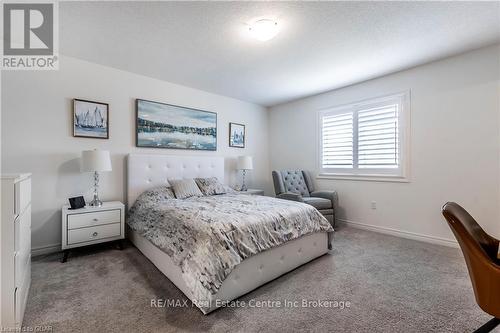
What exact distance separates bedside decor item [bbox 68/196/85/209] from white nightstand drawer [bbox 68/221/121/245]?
11.1 inches

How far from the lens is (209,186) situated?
363 centimetres

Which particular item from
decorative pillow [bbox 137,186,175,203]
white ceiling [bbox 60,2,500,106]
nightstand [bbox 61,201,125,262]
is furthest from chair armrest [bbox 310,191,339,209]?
nightstand [bbox 61,201,125,262]

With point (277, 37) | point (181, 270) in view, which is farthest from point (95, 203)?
point (277, 37)

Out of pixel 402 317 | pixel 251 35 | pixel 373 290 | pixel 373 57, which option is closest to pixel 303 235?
pixel 373 290

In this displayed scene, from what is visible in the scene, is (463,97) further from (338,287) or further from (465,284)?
(338,287)

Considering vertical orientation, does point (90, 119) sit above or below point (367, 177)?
above

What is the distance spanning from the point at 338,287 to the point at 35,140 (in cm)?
371

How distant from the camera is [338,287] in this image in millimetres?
2020

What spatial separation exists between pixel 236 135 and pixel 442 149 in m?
3.38

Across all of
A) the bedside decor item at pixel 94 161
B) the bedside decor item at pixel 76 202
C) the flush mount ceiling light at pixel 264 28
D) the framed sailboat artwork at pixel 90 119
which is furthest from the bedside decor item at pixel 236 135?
the bedside decor item at pixel 76 202

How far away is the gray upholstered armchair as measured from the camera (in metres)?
3.63

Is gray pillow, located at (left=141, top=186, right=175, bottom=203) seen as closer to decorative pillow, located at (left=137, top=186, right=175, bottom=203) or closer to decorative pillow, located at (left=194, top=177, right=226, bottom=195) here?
decorative pillow, located at (left=137, top=186, right=175, bottom=203)

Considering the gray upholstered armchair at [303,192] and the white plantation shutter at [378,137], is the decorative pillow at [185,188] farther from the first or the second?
the white plantation shutter at [378,137]

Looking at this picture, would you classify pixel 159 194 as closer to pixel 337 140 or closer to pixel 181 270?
pixel 181 270
